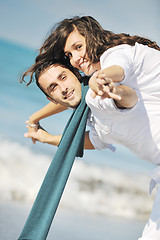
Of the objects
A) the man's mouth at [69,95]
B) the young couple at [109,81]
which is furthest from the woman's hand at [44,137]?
the man's mouth at [69,95]

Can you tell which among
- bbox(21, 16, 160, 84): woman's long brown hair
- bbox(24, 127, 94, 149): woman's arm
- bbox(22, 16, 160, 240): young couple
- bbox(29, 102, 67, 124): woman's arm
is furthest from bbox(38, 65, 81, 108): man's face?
bbox(24, 127, 94, 149): woman's arm

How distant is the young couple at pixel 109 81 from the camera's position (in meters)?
1.27

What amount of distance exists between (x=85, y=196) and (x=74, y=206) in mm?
271

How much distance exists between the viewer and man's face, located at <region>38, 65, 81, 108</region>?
5.62 feet

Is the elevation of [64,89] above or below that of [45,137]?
above

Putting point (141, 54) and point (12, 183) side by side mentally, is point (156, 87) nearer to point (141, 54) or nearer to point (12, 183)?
point (141, 54)

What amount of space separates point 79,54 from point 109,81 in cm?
71

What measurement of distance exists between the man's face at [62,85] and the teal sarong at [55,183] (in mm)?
77

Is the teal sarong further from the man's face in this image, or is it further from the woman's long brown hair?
the woman's long brown hair

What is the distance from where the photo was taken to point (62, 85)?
1729 mm

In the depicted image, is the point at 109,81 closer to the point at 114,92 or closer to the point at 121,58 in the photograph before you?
the point at 114,92

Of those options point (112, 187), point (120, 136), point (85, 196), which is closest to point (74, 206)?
point (85, 196)

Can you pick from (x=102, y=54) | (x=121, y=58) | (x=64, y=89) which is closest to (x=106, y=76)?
(x=121, y=58)

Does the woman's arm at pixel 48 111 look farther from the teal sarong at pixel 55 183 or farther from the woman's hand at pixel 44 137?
the teal sarong at pixel 55 183
